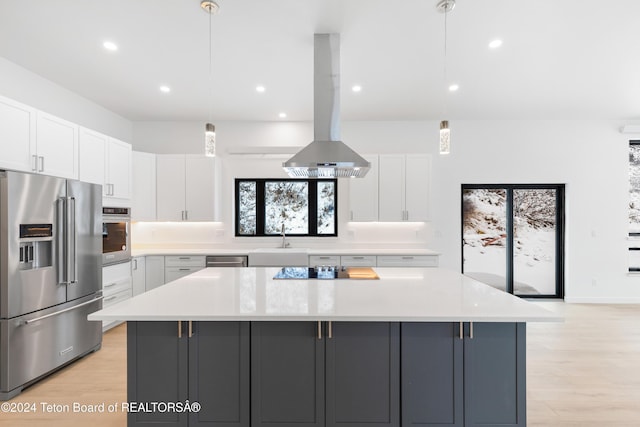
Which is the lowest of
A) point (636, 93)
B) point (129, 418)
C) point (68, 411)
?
point (68, 411)

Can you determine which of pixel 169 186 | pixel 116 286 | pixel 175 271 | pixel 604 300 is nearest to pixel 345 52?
pixel 169 186

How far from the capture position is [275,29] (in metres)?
2.61

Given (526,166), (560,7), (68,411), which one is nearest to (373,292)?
(68,411)

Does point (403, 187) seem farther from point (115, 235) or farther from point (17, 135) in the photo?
point (17, 135)

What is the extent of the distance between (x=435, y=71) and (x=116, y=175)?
13.1 ft

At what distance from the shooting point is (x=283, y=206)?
16.8ft

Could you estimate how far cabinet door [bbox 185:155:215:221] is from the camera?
Answer: 4672 mm

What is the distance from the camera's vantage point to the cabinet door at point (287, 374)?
177 centimetres

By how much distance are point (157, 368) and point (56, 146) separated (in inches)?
97.4

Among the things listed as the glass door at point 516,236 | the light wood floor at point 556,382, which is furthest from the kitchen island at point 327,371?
the glass door at point 516,236

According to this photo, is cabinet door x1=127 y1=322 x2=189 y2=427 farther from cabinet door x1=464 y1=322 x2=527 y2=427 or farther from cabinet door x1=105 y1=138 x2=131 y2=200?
cabinet door x1=105 y1=138 x2=131 y2=200

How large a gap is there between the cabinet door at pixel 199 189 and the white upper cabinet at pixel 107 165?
31.8 inches

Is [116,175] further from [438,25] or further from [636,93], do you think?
[636,93]

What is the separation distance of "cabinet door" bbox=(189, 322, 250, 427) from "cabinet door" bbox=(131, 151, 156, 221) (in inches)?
135
